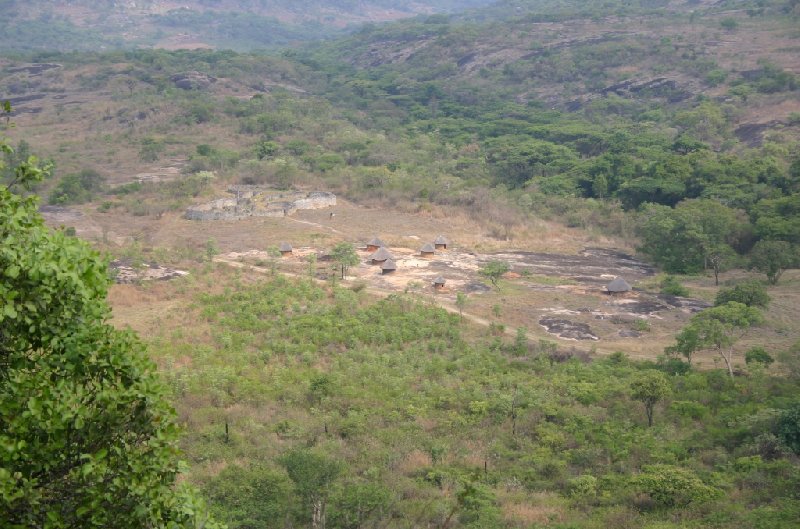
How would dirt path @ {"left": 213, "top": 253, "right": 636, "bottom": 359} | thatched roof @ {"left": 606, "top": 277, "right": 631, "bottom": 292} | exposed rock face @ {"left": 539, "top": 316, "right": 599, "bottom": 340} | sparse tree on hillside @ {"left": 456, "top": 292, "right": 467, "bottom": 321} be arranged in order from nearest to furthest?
dirt path @ {"left": 213, "top": 253, "right": 636, "bottom": 359}
exposed rock face @ {"left": 539, "top": 316, "right": 599, "bottom": 340}
sparse tree on hillside @ {"left": 456, "top": 292, "right": 467, "bottom": 321}
thatched roof @ {"left": 606, "top": 277, "right": 631, "bottom": 292}

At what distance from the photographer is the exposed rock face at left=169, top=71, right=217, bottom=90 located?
81144 mm

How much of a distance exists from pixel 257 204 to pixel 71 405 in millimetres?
36927

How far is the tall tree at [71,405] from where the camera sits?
5988 mm

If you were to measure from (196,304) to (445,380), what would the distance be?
31.9 feet

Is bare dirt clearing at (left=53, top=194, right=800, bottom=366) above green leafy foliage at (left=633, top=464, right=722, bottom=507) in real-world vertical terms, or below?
below

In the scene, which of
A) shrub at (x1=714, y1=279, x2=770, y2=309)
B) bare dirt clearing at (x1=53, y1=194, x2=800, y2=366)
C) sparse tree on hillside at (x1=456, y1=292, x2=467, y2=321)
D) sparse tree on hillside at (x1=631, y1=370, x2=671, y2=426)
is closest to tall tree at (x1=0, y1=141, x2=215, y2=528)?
sparse tree on hillside at (x1=631, y1=370, x2=671, y2=426)

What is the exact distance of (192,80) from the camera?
269 feet

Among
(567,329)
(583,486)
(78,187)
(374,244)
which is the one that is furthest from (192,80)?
(583,486)

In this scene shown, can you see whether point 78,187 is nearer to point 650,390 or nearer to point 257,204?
point 257,204

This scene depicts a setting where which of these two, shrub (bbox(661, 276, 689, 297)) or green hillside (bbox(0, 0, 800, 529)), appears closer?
green hillside (bbox(0, 0, 800, 529))

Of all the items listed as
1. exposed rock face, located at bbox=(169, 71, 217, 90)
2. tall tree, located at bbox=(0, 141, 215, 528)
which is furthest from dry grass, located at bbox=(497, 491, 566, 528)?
exposed rock face, located at bbox=(169, 71, 217, 90)

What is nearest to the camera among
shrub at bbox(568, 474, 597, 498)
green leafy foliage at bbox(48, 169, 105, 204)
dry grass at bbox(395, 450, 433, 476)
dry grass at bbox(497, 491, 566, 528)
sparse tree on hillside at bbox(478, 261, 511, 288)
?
dry grass at bbox(497, 491, 566, 528)

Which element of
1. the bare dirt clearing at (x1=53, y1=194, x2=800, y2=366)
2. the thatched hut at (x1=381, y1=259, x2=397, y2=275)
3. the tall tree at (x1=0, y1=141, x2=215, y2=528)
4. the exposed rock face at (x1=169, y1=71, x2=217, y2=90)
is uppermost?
the tall tree at (x1=0, y1=141, x2=215, y2=528)

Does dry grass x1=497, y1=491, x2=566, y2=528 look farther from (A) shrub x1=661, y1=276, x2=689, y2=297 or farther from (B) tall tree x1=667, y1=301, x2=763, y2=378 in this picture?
(A) shrub x1=661, y1=276, x2=689, y2=297
